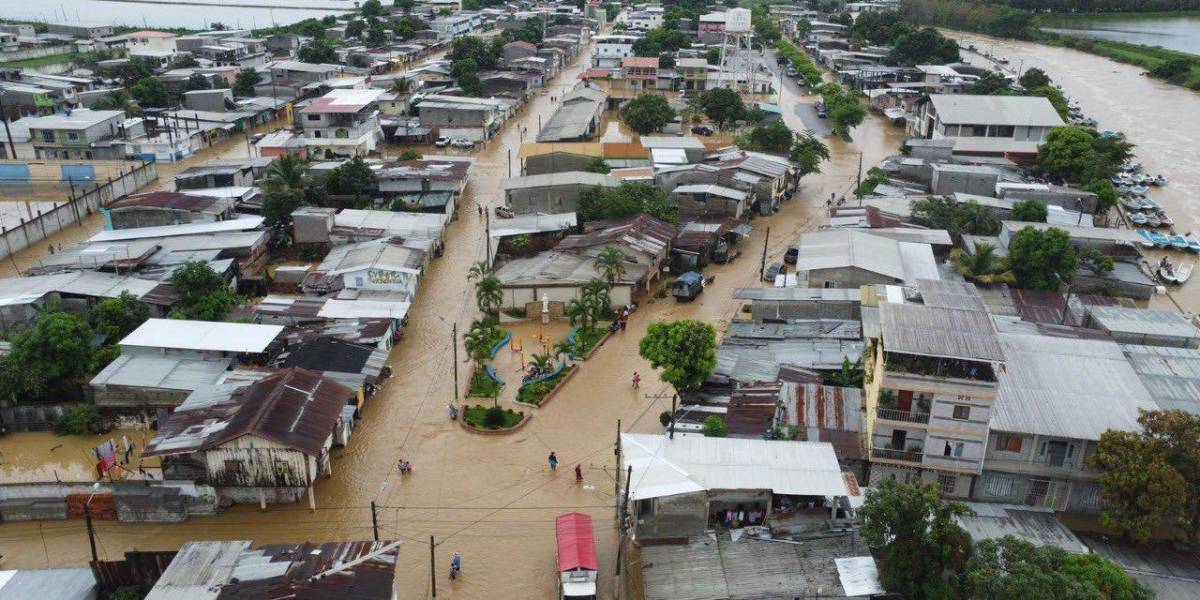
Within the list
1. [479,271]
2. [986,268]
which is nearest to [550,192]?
[479,271]

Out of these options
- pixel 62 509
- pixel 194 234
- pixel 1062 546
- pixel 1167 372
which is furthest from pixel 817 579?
pixel 194 234

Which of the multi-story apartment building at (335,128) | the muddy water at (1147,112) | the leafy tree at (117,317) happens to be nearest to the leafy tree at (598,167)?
the multi-story apartment building at (335,128)

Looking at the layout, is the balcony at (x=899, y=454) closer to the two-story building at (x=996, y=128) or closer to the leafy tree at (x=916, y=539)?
the leafy tree at (x=916, y=539)

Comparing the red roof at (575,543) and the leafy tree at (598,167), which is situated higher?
the leafy tree at (598,167)

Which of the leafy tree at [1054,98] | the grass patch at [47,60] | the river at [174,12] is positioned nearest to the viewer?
the leafy tree at [1054,98]

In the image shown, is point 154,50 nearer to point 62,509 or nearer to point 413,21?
point 413,21

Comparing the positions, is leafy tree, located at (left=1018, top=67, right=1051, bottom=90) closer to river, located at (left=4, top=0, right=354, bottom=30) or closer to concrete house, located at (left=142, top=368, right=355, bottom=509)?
concrete house, located at (left=142, top=368, right=355, bottom=509)
